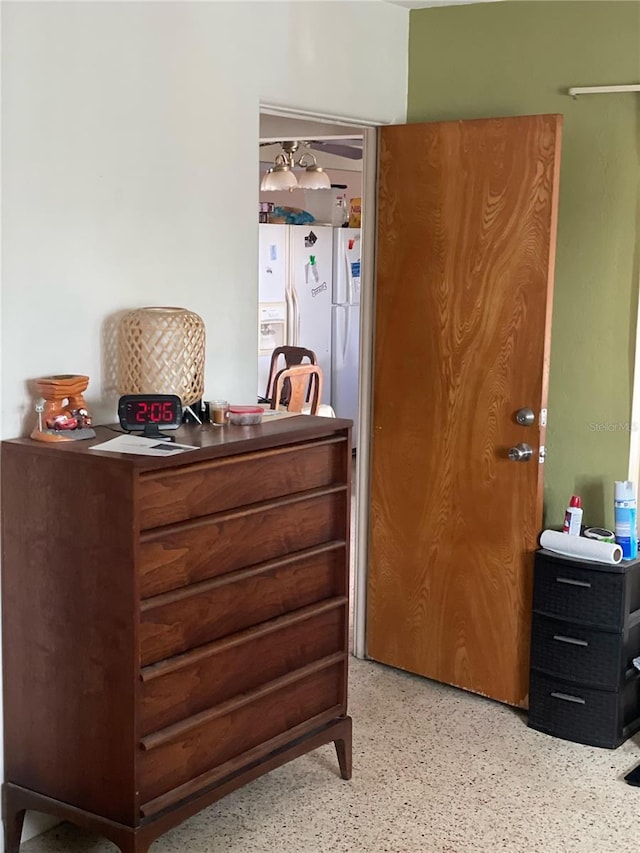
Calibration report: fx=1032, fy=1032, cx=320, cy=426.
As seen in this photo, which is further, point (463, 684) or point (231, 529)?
point (463, 684)

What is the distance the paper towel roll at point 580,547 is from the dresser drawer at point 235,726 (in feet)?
2.77

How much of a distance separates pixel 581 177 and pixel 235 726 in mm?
2062

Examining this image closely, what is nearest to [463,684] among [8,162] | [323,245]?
[8,162]

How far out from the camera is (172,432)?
2627 millimetres

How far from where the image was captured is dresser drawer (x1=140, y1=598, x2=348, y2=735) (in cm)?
242

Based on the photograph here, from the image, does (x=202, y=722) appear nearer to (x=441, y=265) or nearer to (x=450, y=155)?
(x=441, y=265)

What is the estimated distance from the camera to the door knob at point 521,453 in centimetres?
338

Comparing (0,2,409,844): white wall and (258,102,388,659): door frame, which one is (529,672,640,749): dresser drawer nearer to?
(258,102,388,659): door frame

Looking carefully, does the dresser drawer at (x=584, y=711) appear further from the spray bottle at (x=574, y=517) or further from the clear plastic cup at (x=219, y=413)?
the clear plastic cup at (x=219, y=413)

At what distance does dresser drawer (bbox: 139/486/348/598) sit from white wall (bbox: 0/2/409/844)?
513 millimetres

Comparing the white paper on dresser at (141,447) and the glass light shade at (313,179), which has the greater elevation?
the glass light shade at (313,179)

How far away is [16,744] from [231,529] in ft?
2.55

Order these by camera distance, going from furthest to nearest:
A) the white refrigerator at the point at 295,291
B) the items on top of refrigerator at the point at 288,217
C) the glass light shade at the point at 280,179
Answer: the items on top of refrigerator at the point at 288,217 < the white refrigerator at the point at 295,291 < the glass light shade at the point at 280,179

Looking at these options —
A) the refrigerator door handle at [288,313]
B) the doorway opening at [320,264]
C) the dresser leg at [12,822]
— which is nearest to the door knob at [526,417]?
the dresser leg at [12,822]
